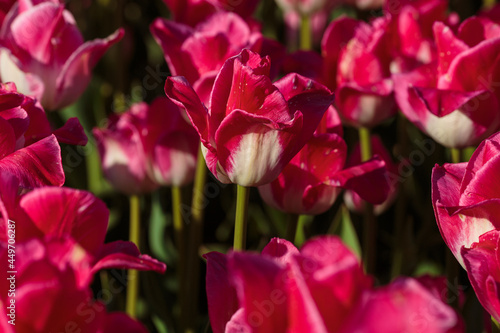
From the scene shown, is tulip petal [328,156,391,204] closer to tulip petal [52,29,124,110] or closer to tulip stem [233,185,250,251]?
tulip stem [233,185,250,251]

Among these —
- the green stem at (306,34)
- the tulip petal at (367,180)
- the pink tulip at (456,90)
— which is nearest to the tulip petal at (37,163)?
the tulip petal at (367,180)

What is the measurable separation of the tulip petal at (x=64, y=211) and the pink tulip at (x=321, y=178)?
22 cm

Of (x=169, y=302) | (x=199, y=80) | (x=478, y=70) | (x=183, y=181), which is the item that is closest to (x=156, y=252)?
(x=169, y=302)

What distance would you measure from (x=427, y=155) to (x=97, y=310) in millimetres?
748

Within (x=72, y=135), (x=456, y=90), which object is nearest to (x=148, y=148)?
(x=72, y=135)

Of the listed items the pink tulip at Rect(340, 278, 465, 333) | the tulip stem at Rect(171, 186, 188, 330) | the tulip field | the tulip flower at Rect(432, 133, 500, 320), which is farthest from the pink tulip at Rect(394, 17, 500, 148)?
the pink tulip at Rect(340, 278, 465, 333)

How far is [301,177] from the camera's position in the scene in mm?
576

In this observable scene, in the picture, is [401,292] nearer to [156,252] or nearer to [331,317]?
[331,317]

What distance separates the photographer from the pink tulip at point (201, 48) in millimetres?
653

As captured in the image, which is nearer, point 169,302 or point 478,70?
point 478,70

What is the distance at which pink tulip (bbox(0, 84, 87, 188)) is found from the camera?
46cm

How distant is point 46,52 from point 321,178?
0.32 meters

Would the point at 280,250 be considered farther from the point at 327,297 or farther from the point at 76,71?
the point at 76,71

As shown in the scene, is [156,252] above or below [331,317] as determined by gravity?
below
